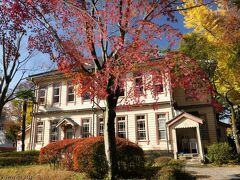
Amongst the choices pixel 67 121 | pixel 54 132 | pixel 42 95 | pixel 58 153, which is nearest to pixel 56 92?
pixel 42 95

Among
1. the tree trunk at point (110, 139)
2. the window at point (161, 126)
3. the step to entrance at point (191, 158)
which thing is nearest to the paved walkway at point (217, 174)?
the step to entrance at point (191, 158)

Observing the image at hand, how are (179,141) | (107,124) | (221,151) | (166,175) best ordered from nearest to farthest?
(166,175) → (107,124) → (221,151) → (179,141)

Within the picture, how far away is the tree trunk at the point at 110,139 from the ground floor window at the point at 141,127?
11.1 m

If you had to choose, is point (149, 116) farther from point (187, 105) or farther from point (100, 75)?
point (100, 75)

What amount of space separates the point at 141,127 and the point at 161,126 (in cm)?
178

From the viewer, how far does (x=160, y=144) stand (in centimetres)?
1777

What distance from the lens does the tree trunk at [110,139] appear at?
767 centimetres

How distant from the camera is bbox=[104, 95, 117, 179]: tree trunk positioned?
767cm

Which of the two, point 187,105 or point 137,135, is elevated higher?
point 187,105

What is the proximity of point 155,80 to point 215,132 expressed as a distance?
11745 millimetres

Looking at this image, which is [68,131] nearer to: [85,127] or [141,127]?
[85,127]

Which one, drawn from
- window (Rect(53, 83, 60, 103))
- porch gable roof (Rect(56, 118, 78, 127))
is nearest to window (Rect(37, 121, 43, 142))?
window (Rect(53, 83, 60, 103))

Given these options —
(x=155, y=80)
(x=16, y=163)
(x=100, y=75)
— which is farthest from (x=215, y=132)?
(x=16, y=163)

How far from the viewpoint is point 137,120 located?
19.0 metres
